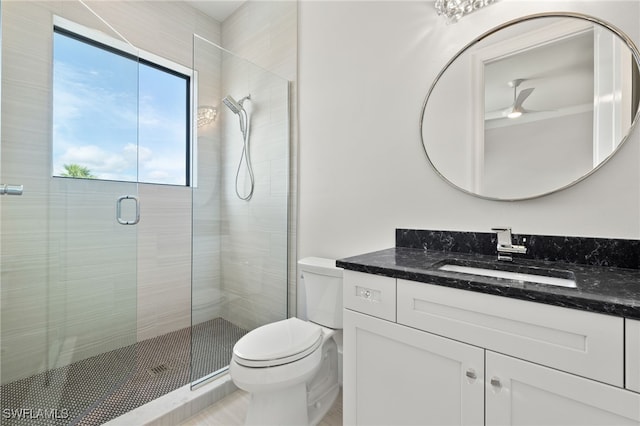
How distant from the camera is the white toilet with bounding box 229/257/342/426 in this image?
1203 mm

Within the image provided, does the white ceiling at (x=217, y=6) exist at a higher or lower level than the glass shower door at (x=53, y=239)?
higher

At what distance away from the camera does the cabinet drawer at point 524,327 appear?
66 cm

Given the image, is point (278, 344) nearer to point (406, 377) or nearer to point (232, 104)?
point (406, 377)

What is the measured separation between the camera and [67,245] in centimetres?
157

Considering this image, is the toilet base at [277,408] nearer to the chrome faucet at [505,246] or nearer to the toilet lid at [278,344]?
the toilet lid at [278,344]

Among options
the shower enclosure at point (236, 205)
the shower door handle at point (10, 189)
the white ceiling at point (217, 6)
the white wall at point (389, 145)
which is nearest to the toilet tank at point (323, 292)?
the white wall at point (389, 145)

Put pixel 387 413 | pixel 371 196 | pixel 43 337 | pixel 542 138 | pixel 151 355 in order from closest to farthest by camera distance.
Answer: pixel 387 413 < pixel 542 138 < pixel 43 337 < pixel 371 196 < pixel 151 355

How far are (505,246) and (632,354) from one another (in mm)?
550

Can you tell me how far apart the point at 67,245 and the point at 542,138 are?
240 cm

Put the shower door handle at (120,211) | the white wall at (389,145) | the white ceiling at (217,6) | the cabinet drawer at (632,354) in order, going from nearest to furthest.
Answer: the cabinet drawer at (632,354)
the white wall at (389,145)
the shower door handle at (120,211)
the white ceiling at (217,6)

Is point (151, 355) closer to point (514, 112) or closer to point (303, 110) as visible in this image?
point (303, 110)

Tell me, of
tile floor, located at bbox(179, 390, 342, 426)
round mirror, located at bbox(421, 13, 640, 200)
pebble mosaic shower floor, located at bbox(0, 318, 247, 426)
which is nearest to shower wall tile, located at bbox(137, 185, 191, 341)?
pebble mosaic shower floor, located at bbox(0, 318, 247, 426)

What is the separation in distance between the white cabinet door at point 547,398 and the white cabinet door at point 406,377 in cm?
4

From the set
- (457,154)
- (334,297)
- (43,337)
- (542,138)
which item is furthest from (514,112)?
(43,337)
